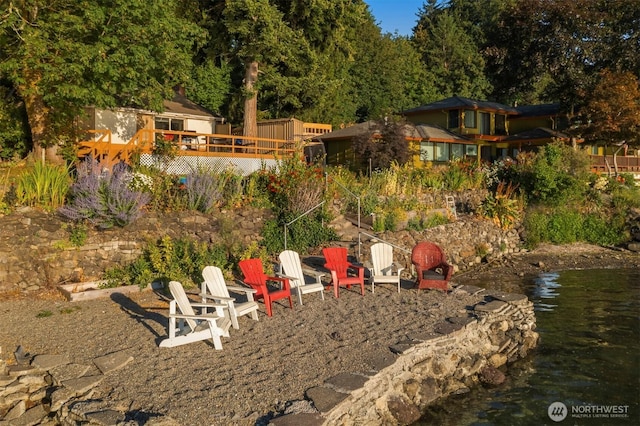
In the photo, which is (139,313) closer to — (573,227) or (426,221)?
(426,221)

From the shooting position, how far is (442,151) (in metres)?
32.0

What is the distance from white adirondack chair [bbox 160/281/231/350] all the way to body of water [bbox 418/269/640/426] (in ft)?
9.63

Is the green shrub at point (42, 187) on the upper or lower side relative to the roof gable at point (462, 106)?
lower

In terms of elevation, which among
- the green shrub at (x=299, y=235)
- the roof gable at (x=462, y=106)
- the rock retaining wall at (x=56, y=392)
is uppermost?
the roof gable at (x=462, y=106)

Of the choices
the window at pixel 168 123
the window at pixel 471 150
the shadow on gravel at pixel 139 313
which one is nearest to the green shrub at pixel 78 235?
the shadow on gravel at pixel 139 313

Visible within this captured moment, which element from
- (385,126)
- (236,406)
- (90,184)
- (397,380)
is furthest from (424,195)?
(236,406)

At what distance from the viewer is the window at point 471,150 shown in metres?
33.9

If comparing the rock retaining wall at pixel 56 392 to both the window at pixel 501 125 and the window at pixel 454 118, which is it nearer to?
the window at pixel 454 118

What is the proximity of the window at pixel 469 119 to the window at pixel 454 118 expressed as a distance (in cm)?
51

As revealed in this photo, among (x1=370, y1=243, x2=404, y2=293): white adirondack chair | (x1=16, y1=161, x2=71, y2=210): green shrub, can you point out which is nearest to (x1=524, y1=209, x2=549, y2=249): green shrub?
(x1=370, y1=243, x2=404, y2=293): white adirondack chair

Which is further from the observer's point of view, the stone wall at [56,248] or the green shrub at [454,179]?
the green shrub at [454,179]

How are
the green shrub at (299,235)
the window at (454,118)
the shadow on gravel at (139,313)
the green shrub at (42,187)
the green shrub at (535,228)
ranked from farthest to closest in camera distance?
the window at (454,118) < the green shrub at (535,228) < the green shrub at (299,235) < the green shrub at (42,187) < the shadow on gravel at (139,313)

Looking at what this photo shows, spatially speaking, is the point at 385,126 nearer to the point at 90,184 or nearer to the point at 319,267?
the point at 319,267

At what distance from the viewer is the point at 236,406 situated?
5820mm
